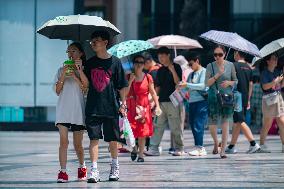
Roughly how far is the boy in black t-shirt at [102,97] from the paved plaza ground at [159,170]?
48 centimetres

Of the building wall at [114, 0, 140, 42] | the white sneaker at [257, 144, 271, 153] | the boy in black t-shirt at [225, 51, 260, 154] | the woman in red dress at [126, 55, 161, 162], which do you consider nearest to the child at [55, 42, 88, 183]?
the woman in red dress at [126, 55, 161, 162]

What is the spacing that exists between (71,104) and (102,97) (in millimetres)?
393

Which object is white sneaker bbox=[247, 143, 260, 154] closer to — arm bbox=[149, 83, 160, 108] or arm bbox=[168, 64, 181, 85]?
arm bbox=[168, 64, 181, 85]

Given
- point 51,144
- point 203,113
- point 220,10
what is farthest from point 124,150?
point 220,10

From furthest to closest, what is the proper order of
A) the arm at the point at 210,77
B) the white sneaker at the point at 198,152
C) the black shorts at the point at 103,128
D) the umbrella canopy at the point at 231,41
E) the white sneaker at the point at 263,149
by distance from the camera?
1. the white sneaker at the point at 263,149
2. the white sneaker at the point at 198,152
3. the umbrella canopy at the point at 231,41
4. the arm at the point at 210,77
5. the black shorts at the point at 103,128

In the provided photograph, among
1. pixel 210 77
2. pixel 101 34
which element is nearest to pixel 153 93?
pixel 210 77

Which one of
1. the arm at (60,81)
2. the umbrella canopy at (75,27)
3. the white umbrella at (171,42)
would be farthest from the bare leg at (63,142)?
the white umbrella at (171,42)

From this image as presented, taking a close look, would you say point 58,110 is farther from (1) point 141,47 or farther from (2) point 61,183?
(1) point 141,47

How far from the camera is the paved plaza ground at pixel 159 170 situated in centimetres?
1152

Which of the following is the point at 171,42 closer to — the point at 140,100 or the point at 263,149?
the point at 263,149

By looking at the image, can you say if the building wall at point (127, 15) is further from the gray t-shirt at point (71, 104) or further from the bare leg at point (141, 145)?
the gray t-shirt at point (71, 104)

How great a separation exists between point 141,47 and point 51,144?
187 inches

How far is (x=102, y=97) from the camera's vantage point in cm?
1170

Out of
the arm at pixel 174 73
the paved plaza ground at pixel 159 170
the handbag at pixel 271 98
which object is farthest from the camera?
the handbag at pixel 271 98
